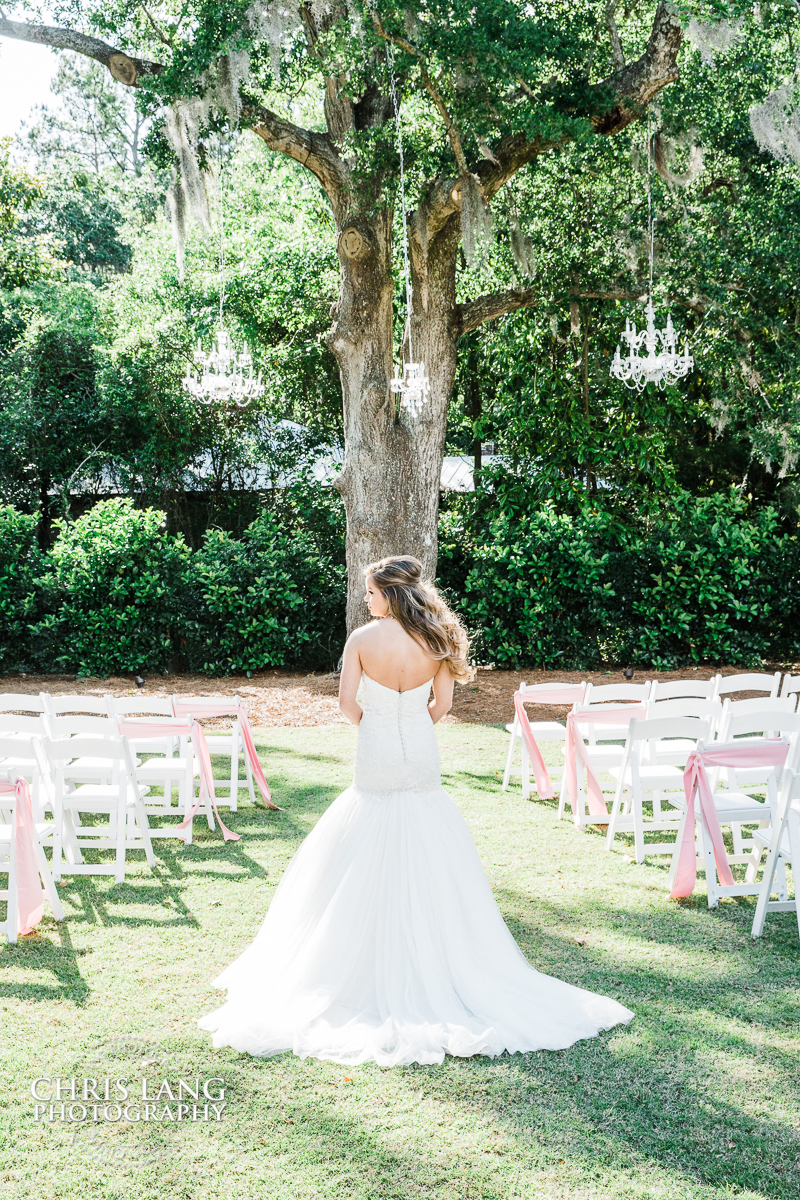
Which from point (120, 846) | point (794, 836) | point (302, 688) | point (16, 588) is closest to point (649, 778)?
point (794, 836)

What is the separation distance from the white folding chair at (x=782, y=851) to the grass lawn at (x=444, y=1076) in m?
0.12

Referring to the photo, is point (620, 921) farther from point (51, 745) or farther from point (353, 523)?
point (353, 523)

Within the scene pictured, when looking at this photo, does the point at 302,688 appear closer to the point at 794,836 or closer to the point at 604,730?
the point at 604,730

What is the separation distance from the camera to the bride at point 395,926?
367 cm

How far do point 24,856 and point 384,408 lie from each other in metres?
7.24

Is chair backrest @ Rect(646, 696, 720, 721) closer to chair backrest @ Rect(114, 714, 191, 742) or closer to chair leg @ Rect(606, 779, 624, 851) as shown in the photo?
chair leg @ Rect(606, 779, 624, 851)

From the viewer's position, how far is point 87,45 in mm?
9492

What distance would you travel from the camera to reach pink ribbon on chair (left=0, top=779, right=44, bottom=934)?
4570 millimetres

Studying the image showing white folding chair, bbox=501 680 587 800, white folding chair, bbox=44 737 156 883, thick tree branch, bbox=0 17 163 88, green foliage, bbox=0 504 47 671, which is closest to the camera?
white folding chair, bbox=44 737 156 883

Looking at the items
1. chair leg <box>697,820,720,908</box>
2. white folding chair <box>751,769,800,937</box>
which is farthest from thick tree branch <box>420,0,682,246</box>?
white folding chair <box>751,769,800,937</box>

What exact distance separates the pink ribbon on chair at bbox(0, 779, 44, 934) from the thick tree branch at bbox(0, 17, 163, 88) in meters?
7.54

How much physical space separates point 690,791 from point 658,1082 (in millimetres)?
1913

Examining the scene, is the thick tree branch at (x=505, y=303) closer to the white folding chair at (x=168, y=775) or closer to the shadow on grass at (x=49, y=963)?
the white folding chair at (x=168, y=775)

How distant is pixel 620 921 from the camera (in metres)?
4.94
